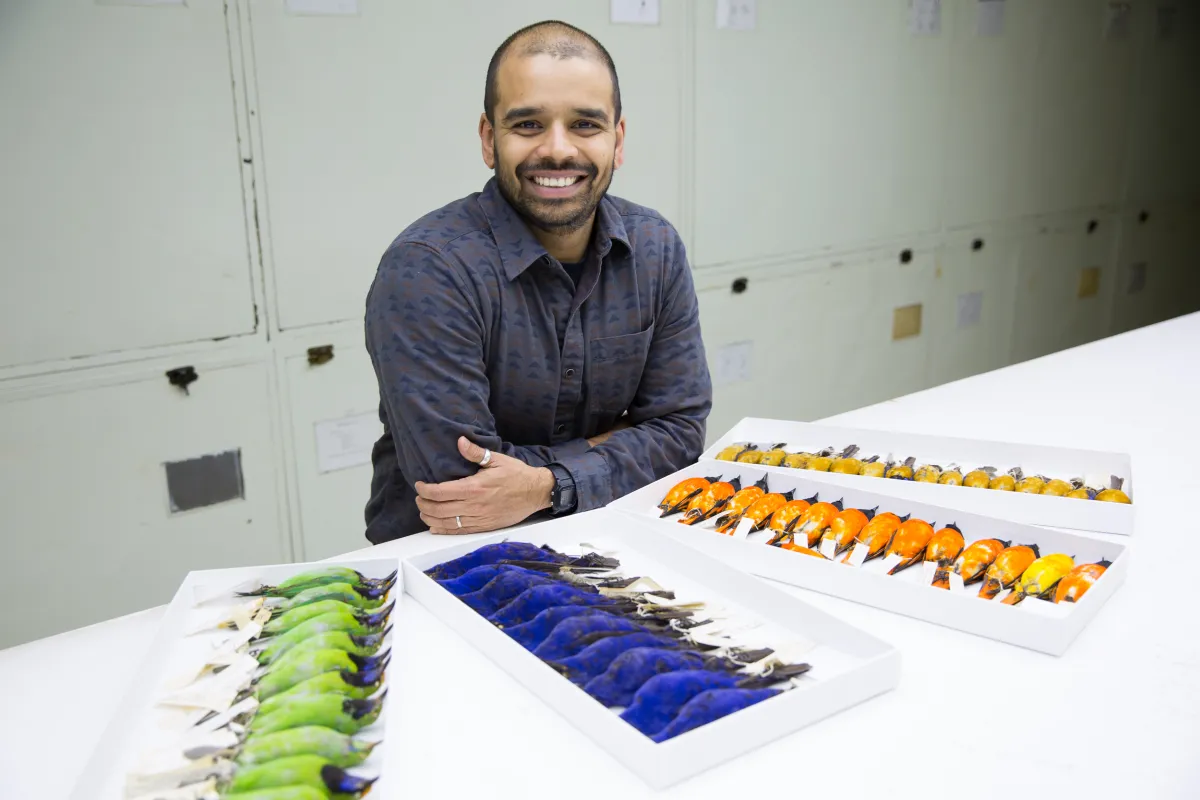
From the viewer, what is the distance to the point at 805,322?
3.62 m

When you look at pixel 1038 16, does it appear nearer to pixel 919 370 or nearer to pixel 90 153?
pixel 919 370

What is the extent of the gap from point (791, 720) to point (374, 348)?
3.01 feet

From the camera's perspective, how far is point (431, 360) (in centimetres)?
148

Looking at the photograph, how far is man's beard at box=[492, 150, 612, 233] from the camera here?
1.56 metres

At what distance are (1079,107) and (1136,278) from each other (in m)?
1.08

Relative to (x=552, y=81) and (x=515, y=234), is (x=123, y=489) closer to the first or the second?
(x=515, y=234)

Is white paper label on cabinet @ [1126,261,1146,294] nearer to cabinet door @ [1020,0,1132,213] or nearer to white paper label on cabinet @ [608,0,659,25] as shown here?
cabinet door @ [1020,0,1132,213]

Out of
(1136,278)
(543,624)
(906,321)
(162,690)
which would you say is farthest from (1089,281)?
(162,690)

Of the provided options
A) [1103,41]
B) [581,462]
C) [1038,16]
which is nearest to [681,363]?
[581,462]

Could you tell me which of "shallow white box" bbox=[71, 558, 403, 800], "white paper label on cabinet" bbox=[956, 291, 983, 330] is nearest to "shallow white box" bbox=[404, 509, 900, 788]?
"shallow white box" bbox=[71, 558, 403, 800]

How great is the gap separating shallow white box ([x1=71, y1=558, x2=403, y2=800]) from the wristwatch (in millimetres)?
322

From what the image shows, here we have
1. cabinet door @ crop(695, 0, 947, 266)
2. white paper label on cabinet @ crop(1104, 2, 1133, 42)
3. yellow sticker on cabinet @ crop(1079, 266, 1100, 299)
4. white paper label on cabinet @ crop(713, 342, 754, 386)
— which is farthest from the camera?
yellow sticker on cabinet @ crop(1079, 266, 1100, 299)

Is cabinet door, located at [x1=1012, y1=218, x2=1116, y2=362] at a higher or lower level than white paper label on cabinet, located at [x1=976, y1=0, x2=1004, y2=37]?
lower

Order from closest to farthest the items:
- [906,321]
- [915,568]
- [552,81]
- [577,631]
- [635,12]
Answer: [577,631] → [915,568] → [552,81] → [635,12] → [906,321]
